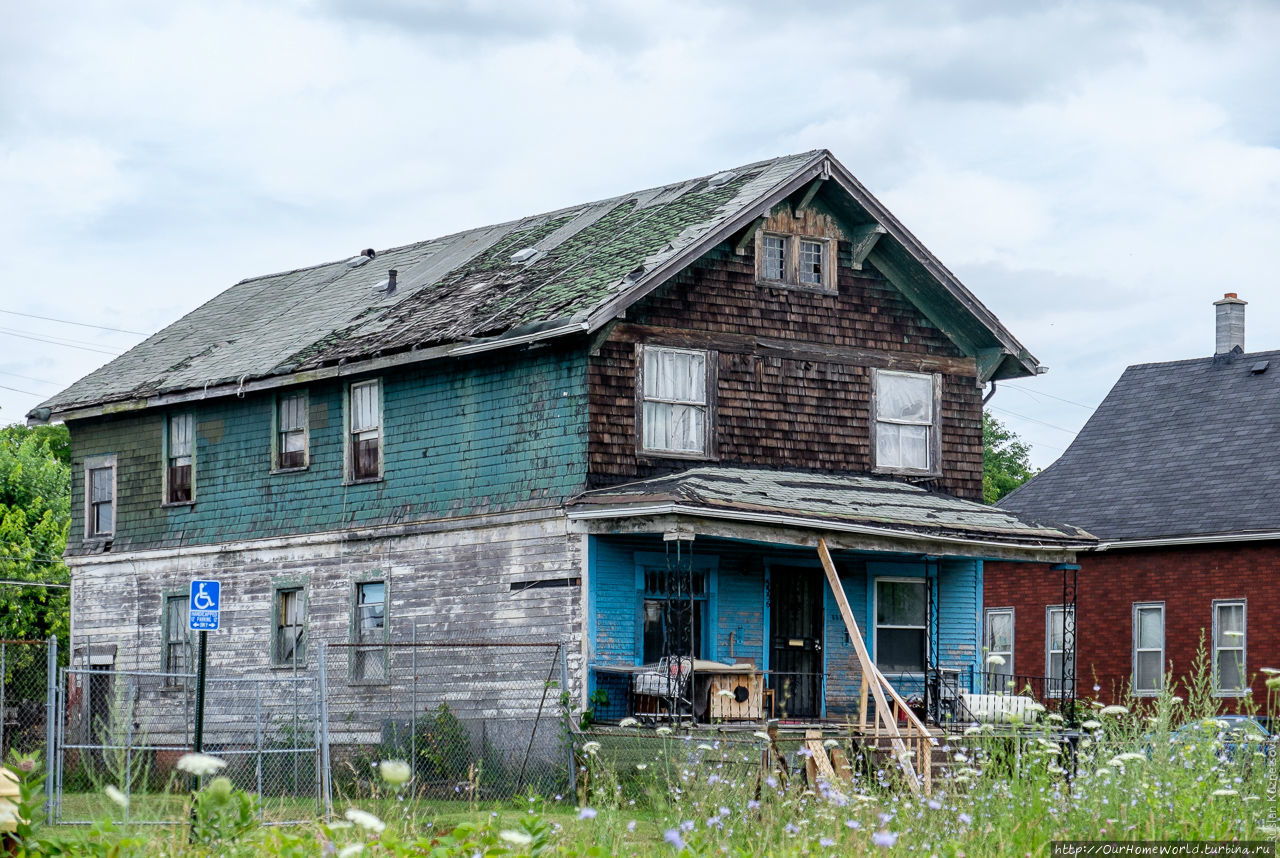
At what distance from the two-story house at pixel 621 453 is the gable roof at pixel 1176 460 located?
5.69 m

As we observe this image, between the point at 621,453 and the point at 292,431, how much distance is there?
21.3 feet

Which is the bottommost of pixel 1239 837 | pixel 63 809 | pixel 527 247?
pixel 63 809

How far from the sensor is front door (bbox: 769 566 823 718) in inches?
962

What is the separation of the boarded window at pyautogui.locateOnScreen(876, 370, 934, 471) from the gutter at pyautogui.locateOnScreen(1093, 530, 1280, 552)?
4.00 meters

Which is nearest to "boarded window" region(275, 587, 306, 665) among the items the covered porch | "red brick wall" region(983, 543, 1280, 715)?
the covered porch

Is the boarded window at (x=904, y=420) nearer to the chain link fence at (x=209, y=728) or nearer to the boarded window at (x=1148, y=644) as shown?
the boarded window at (x=1148, y=644)

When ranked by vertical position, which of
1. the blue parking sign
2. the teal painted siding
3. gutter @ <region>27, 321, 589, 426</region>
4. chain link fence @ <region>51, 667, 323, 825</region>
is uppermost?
gutter @ <region>27, 321, 589, 426</region>

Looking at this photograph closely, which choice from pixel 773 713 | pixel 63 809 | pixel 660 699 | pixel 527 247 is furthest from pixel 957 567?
pixel 63 809

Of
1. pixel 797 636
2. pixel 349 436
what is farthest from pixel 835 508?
pixel 349 436

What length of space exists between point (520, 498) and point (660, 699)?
333cm

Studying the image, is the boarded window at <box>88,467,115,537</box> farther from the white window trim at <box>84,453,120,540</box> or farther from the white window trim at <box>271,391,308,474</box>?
the white window trim at <box>271,391,308,474</box>

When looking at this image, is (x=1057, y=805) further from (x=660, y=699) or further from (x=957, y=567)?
(x=957, y=567)

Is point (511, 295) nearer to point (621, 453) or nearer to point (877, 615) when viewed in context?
point (621, 453)

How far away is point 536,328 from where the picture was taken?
2248 cm
